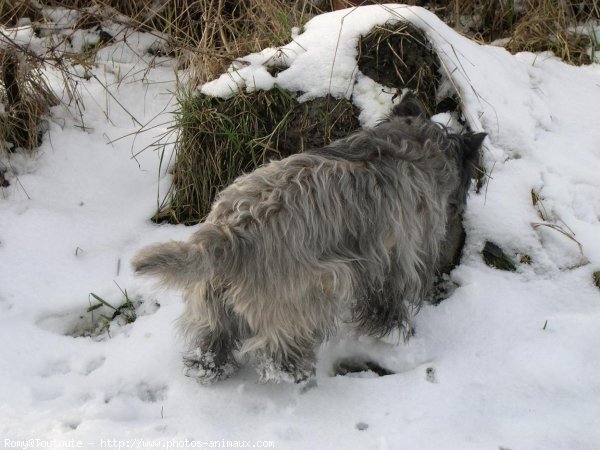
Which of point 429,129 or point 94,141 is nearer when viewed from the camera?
point 429,129

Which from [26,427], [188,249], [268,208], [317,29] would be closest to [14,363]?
[26,427]

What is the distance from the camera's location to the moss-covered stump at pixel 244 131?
3660mm

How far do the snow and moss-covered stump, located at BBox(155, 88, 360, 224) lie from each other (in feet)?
0.33

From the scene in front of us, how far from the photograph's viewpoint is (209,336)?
2734mm

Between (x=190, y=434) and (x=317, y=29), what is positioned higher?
(x=317, y=29)

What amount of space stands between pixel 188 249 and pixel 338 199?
70cm

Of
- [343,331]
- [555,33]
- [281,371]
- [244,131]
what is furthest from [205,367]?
[555,33]

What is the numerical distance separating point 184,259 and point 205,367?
0.80 metres

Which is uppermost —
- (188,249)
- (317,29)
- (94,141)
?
(317,29)

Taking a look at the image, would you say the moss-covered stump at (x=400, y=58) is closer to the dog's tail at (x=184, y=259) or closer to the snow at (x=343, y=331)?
the snow at (x=343, y=331)

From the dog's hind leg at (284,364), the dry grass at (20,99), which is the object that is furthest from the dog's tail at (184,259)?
the dry grass at (20,99)

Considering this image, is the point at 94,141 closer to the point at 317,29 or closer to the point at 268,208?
the point at 317,29

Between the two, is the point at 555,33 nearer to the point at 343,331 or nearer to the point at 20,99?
the point at 343,331

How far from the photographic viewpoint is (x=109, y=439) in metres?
2.56
